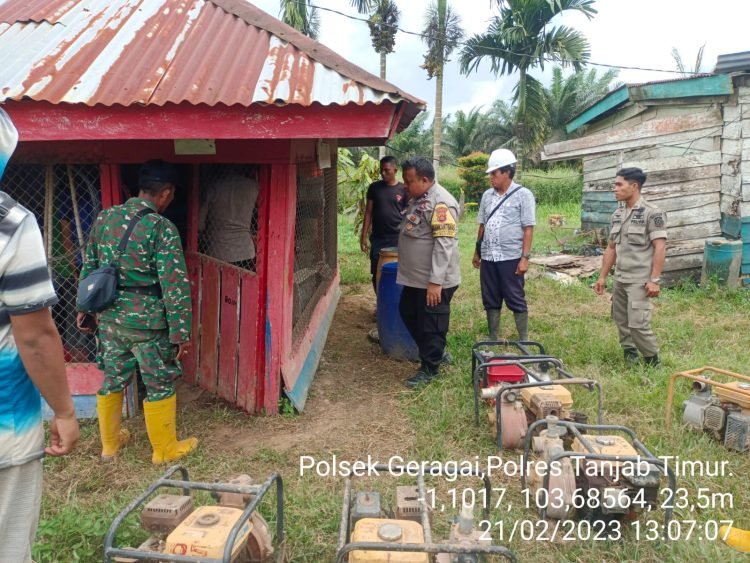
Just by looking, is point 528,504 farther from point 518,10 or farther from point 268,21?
point 518,10

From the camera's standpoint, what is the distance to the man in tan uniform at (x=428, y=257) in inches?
188

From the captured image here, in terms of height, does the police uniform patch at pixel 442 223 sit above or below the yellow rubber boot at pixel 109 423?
above

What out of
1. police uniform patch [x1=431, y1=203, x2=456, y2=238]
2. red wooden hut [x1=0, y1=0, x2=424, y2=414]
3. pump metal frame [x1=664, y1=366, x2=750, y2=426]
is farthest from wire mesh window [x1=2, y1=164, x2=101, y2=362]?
pump metal frame [x1=664, y1=366, x2=750, y2=426]

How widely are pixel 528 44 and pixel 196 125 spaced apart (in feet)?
54.3

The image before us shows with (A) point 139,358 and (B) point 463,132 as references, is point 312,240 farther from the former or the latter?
(B) point 463,132

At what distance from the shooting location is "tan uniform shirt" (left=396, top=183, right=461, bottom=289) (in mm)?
4770

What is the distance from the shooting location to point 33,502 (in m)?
1.94

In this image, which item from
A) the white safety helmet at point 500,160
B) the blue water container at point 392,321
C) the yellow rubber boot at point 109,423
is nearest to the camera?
the yellow rubber boot at point 109,423

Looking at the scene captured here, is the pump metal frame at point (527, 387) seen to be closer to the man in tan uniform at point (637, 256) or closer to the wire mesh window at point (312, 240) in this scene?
the man in tan uniform at point (637, 256)

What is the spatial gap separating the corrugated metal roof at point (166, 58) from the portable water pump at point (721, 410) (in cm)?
286

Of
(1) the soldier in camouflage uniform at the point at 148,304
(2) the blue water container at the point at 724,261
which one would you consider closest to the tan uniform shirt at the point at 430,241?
(1) the soldier in camouflage uniform at the point at 148,304

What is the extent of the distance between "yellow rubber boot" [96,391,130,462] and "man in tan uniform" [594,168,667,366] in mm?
4249

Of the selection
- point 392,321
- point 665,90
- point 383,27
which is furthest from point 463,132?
point 392,321

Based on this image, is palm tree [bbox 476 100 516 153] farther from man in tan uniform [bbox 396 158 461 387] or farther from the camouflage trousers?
the camouflage trousers
